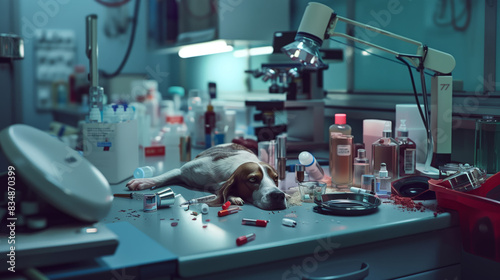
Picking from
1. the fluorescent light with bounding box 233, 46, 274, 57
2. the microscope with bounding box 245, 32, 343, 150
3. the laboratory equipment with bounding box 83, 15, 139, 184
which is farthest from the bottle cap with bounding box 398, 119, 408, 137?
the fluorescent light with bounding box 233, 46, 274, 57

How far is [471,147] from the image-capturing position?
1762 mm

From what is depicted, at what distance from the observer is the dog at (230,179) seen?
1316mm

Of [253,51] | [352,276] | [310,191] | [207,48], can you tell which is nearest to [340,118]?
[310,191]

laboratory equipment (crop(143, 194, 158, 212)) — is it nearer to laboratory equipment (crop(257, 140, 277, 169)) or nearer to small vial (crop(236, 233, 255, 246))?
small vial (crop(236, 233, 255, 246))

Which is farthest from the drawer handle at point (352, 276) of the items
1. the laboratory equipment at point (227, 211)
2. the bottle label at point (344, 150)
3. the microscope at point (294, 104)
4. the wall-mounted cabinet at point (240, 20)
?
the wall-mounted cabinet at point (240, 20)

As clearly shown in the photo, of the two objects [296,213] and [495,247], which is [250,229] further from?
[495,247]

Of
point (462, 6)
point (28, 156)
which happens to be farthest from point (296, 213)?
point (462, 6)

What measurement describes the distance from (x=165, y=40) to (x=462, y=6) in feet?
8.19

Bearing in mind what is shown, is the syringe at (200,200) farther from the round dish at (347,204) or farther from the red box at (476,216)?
the red box at (476,216)

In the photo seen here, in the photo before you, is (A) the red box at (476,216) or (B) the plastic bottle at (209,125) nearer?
→ (A) the red box at (476,216)

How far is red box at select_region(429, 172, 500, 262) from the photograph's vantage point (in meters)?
1.15

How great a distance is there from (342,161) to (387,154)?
0.14 meters

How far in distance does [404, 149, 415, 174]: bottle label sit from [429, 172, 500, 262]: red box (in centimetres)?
22

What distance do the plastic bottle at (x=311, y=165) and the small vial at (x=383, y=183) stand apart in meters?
0.22
